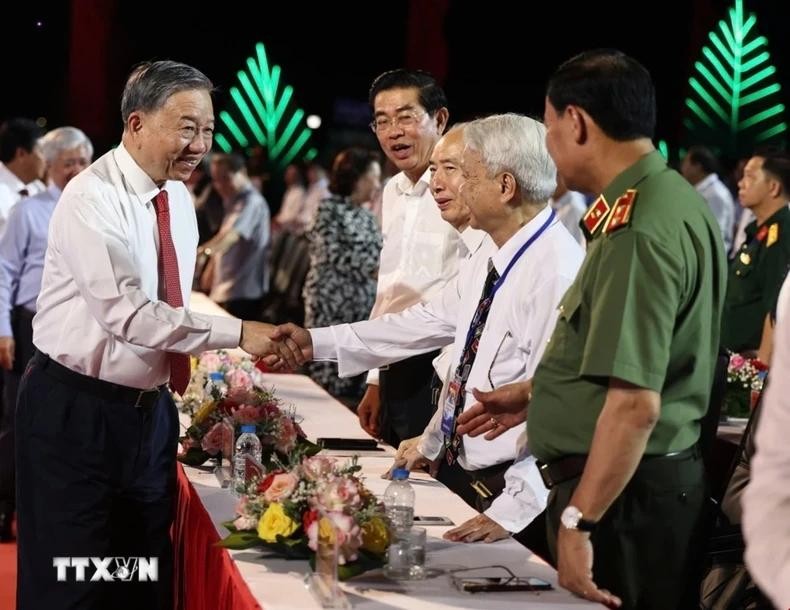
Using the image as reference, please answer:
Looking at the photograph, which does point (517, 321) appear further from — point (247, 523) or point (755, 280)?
point (755, 280)

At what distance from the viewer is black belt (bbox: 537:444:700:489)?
8.04 ft

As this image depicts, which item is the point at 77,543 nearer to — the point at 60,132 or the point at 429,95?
the point at 429,95

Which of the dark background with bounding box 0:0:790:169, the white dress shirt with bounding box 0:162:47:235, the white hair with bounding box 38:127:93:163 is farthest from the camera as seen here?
the dark background with bounding box 0:0:790:169

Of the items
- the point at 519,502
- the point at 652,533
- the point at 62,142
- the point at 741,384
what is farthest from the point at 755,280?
the point at 652,533

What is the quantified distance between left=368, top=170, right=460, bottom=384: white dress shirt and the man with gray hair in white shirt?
102cm

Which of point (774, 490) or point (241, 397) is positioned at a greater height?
point (774, 490)

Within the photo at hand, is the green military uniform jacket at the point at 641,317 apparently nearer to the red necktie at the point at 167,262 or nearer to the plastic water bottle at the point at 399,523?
the plastic water bottle at the point at 399,523

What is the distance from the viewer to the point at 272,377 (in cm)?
568

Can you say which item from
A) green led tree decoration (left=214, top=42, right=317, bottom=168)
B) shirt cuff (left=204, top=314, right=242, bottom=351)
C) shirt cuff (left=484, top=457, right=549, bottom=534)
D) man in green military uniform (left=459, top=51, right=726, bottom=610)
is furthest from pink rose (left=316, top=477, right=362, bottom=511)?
green led tree decoration (left=214, top=42, right=317, bottom=168)

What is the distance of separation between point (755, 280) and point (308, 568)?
454 centimetres

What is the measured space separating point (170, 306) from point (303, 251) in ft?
23.6

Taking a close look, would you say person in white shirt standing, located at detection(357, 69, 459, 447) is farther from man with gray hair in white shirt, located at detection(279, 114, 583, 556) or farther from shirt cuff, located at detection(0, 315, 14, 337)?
shirt cuff, located at detection(0, 315, 14, 337)

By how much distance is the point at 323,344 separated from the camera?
393 cm

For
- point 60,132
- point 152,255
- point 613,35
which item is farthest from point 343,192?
point 613,35
